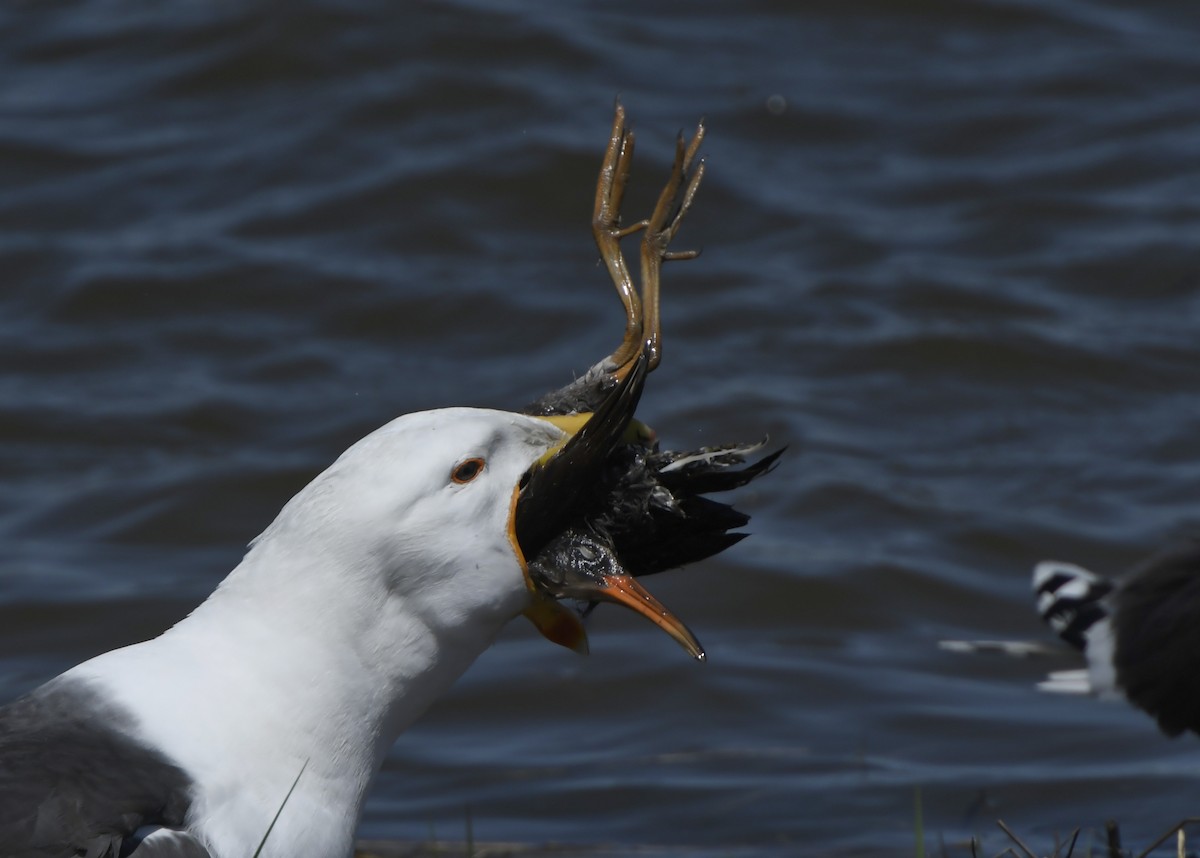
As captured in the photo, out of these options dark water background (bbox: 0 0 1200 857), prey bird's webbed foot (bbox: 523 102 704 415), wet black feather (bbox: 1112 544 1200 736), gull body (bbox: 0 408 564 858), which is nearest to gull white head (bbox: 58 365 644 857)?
gull body (bbox: 0 408 564 858)

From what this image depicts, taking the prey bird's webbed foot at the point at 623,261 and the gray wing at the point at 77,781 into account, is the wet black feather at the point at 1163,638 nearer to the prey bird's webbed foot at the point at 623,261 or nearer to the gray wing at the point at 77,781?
the prey bird's webbed foot at the point at 623,261

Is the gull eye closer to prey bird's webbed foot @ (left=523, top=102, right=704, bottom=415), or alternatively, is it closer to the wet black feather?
prey bird's webbed foot @ (left=523, top=102, right=704, bottom=415)

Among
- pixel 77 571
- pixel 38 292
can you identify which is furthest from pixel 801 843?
pixel 38 292

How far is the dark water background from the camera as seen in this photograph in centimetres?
580

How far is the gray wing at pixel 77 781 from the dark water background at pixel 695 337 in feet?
7.92

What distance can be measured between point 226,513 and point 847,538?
254 cm

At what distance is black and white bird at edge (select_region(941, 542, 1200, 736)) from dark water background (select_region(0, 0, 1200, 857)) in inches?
6.8

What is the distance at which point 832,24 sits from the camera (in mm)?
11062

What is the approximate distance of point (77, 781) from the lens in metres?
2.60

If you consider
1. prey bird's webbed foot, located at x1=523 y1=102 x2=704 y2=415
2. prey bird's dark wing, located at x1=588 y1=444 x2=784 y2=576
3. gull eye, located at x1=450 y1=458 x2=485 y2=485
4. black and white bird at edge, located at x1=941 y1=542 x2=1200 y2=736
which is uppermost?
prey bird's webbed foot, located at x1=523 y1=102 x2=704 y2=415

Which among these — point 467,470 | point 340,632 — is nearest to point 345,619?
point 340,632

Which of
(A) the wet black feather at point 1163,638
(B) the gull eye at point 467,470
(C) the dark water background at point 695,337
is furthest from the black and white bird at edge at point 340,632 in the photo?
(A) the wet black feather at point 1163,638

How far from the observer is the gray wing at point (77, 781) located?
2.52 m

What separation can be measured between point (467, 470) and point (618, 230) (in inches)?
24.7
